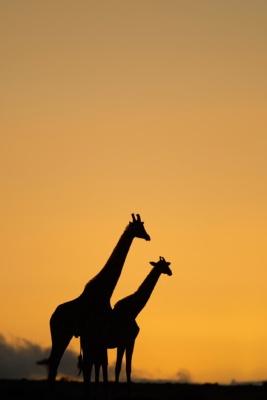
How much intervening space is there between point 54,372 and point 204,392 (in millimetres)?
8840

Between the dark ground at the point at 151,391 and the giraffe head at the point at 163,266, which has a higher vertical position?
the giraffe head at the point at 163,266

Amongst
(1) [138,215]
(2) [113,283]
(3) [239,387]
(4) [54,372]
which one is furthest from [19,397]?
(3) [239,387]

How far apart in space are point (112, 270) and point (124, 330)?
3178 millimetres

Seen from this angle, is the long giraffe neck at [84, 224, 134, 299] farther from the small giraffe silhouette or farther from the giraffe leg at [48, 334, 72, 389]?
the giraffe leg at [48, 334, 72, 389]

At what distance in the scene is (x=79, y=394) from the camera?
46.6 metres

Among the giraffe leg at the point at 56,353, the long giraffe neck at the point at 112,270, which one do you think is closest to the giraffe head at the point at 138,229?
the long giraffe neck at the point at 112,270

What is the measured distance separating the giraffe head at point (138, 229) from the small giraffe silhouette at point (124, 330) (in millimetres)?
2781

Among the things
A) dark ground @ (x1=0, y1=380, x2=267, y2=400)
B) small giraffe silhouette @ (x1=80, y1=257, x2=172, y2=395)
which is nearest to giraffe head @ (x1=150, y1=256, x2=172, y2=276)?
small giraffe silhouette @ (x1=80, y1=257, x2=172, y2=395)

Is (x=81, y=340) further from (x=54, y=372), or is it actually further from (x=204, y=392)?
(x=204, y=392)

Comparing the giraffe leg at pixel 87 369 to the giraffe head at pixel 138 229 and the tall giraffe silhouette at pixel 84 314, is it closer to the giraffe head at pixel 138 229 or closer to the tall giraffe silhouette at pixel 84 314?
the tall giraffe silhouette at pixel 84 314

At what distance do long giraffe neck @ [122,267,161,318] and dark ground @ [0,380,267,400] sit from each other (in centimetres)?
339

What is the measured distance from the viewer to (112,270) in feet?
141

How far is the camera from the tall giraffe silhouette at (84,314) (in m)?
41.2

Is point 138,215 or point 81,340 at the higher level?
point 138,215
